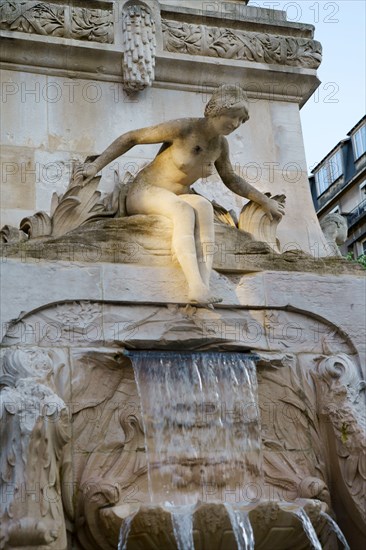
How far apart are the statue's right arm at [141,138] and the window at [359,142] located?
28.9 meters

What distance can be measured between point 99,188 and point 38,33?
6.35 ft

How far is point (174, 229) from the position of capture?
31.9ft

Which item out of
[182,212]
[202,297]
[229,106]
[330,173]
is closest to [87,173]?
[182,212]

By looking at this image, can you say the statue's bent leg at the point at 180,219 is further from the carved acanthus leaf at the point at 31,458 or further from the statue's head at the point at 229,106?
the carved acanthus leaf at the point at 31,458

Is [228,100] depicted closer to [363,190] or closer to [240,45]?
[240,45]

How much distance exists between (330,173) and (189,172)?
29569 mm

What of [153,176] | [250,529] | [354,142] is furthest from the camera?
[354,142]

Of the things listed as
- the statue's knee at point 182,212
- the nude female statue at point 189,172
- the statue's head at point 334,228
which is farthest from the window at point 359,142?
the statue's knee at point 182,212

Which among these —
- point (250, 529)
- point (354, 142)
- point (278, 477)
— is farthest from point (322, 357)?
point (354, 142)

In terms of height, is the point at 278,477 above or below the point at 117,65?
below

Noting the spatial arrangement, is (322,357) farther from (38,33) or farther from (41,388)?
(38,33)

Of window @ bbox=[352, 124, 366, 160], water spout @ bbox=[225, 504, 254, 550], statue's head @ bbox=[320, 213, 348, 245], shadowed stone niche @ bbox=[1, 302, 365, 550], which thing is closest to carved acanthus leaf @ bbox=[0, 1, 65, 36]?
statue's head @ bbox=[320, 213, 348, 245]

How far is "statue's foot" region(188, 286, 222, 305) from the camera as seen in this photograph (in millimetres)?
9276

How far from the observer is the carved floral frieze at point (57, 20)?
12.0 m
